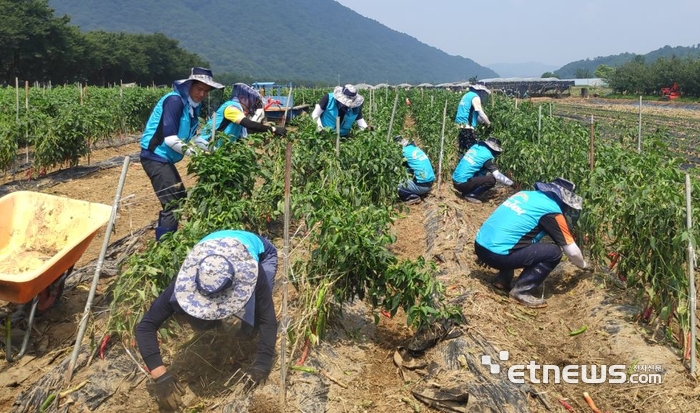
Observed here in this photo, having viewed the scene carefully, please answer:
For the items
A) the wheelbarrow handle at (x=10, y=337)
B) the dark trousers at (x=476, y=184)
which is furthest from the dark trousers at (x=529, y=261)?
the wheelbarrow handle at (x=10, y=337)

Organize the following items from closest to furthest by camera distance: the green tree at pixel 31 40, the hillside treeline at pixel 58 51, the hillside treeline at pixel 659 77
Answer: the green tree at pixel 31 40 < the hillside treeline at pixel 58 51 < the hillside treeline at pixel 659 77

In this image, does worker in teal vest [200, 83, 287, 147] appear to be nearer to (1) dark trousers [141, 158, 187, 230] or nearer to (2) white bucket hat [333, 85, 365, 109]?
(1) dark trousers [141, 158, 187, 230]

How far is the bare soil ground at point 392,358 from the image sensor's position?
3484mm

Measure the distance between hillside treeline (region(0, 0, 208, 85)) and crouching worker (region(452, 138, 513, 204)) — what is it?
39.6 metres

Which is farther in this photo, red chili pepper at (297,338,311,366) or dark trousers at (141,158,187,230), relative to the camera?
dark trousers at (141,158,187,230)

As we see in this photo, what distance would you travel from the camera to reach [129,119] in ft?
55.2

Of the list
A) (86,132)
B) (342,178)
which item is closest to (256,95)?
(342,178)

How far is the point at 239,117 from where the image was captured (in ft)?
20.3

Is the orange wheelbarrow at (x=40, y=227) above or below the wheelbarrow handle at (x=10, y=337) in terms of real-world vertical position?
above

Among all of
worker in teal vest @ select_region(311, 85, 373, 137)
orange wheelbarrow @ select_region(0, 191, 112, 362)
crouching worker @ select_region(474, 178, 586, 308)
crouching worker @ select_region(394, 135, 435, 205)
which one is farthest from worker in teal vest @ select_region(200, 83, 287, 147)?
crouching worker @ select_region(474, 178, 586, 308)

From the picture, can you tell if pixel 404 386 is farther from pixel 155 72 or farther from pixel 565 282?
pixel 155 72

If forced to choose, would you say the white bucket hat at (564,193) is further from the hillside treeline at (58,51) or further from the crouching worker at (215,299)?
the hillside treeline at (58,51)

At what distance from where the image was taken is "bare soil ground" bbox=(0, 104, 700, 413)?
3.48m

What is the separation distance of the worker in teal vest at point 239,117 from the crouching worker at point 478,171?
125 inches
